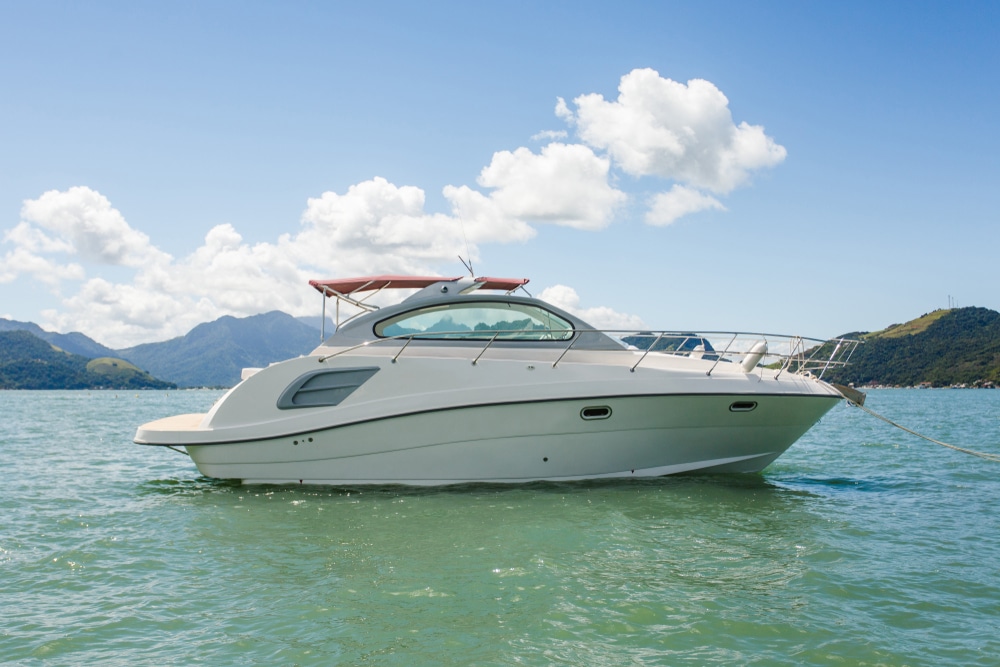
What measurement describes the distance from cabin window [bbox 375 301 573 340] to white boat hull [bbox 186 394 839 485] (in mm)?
1245

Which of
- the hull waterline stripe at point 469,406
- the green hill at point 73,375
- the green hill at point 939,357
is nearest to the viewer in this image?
the hull waterline stripe at point 469,406

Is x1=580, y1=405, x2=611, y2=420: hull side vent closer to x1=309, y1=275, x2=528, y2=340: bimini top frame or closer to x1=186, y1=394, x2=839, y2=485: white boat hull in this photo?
x1=186, y1=394, x2=839, y2=485: white boat hull

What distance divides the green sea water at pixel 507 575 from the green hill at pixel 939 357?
120 metres

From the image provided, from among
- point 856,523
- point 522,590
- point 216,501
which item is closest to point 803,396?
point 856,523

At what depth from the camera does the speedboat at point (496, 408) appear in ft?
25.9

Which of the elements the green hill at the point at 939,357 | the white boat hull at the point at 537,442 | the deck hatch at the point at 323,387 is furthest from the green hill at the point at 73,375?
the white boat hull at the point at 537,442

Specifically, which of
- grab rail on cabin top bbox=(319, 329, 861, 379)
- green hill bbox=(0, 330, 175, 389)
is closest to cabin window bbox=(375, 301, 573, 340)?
grab rail on cabin top bbox=(319, 329, 861, 379)

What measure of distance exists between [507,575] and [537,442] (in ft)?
10.2

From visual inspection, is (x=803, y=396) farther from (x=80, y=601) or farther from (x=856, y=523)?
(x=80, y=601)

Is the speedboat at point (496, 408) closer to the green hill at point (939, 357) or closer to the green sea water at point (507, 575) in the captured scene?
the green sea water at point (507, 575)

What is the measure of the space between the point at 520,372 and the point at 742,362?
271 cm

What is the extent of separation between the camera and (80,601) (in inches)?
181

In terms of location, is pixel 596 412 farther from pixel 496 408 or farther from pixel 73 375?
pixel 73 375

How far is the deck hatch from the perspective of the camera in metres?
8.27
